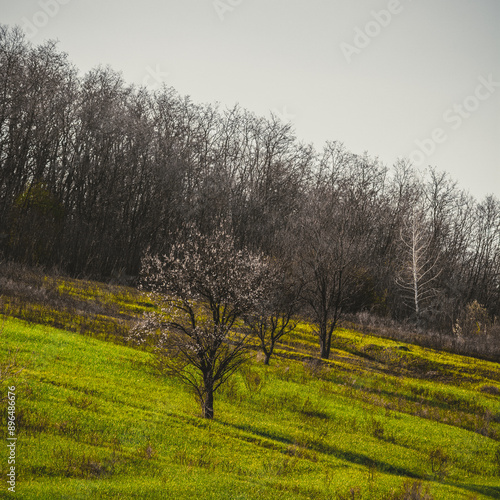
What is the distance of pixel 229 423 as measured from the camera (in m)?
15.0

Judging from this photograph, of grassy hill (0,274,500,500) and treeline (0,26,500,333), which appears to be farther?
treeline (0,26,500,333)

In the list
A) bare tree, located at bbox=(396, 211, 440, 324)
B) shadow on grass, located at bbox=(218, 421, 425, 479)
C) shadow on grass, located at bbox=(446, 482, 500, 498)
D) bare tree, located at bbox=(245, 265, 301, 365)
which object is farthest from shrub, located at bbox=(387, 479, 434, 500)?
bare tree, located at bbox=(396, 211, 440, 324)

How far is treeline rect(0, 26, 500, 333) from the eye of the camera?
40938 mm

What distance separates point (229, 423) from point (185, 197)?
42.8 metres

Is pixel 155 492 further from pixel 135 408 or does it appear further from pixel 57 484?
pixel 135 408

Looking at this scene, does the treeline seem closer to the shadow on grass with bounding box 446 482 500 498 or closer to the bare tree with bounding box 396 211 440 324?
the bare tree with bounding box 396 211 440 324

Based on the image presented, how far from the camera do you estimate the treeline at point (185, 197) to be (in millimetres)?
40938

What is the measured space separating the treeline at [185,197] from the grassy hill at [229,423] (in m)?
8.94

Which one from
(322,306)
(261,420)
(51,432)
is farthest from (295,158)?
(51,432)

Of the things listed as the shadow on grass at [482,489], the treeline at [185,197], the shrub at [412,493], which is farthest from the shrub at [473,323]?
the shrub at [412,493]

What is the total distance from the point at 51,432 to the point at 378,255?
58.3 m

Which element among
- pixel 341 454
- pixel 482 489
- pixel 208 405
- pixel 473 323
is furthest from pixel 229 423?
pixel 473 323

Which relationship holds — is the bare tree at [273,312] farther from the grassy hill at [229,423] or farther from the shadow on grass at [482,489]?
the shadow on grass at [482,489]

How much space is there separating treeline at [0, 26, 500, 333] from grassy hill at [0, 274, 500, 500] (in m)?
8.94
